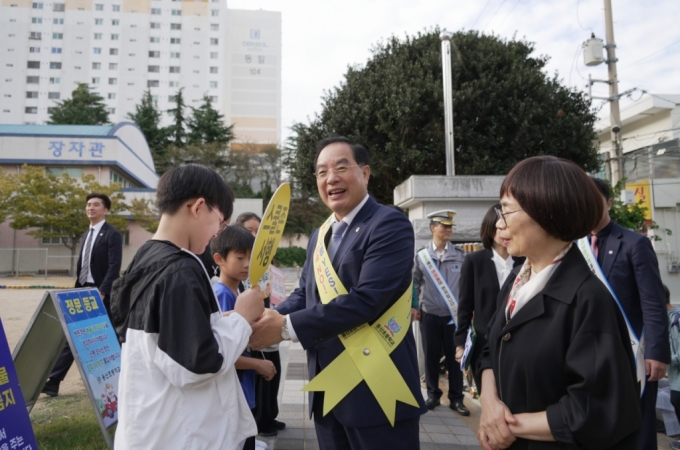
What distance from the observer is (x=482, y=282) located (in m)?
3.93

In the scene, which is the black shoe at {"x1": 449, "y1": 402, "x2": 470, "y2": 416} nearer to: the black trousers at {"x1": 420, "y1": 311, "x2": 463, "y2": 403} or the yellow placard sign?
the black trousers at {"x1": 420, "y1": 311, "x2": 463, "y2": 403}

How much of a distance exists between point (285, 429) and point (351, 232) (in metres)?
2.64

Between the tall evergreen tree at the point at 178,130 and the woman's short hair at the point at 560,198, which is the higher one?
the tall evergreen tree at the point at 178,130

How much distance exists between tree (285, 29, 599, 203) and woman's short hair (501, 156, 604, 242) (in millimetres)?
10833

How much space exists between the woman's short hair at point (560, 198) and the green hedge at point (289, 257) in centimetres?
3312

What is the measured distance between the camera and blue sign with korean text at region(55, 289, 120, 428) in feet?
11.3

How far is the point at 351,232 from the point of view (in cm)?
225

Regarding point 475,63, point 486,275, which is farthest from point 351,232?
point 475,63

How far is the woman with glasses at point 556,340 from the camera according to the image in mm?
1281

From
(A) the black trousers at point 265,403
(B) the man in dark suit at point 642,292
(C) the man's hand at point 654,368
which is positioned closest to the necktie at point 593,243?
(B) the man in dark suit at point 642,292

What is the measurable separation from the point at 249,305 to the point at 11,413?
6.59 ft

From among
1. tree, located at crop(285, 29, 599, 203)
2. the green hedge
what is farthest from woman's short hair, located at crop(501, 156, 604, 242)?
the green hedge

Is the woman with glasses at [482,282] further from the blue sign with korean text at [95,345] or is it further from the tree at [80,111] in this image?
the tree at [80,111]

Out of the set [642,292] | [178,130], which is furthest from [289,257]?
[642,292]
